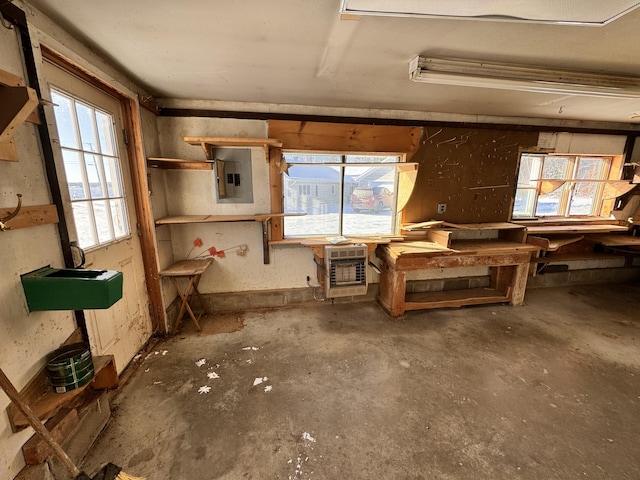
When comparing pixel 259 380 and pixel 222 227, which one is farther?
pixel 222 227

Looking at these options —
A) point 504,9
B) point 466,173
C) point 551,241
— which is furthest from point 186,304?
point 551,241

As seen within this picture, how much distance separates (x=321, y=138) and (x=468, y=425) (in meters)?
2.87

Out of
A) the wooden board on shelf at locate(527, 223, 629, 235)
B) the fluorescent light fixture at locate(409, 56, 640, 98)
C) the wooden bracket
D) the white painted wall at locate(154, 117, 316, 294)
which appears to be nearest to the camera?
the wooden bracket

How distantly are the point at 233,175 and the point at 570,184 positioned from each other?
187 inches

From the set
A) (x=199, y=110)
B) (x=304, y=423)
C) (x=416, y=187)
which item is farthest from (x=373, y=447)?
(x=199, y=110)

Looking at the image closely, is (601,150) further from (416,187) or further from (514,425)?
(514,425)

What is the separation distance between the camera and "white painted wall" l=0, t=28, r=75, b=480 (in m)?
1.10

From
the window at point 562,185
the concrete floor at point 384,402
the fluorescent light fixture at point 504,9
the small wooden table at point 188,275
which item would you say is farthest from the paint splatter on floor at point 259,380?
the window at point 562,185

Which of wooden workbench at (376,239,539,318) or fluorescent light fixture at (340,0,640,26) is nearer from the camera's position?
fluorescent light fixture at (340,0,640,26)

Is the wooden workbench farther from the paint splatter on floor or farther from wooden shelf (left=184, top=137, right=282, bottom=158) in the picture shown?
wooden shelf (left=184, top=137, right=282, bottom=158)

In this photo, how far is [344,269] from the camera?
9.54 feet

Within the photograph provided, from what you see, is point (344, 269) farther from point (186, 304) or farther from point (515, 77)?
point (515, 77)

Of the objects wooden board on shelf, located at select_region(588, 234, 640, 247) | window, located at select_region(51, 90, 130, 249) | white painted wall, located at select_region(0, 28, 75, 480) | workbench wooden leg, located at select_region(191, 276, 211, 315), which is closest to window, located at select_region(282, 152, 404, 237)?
workbench wooden leg, located at select_region(191, 276, 211, 315)

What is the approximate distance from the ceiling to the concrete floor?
7.76 feet
